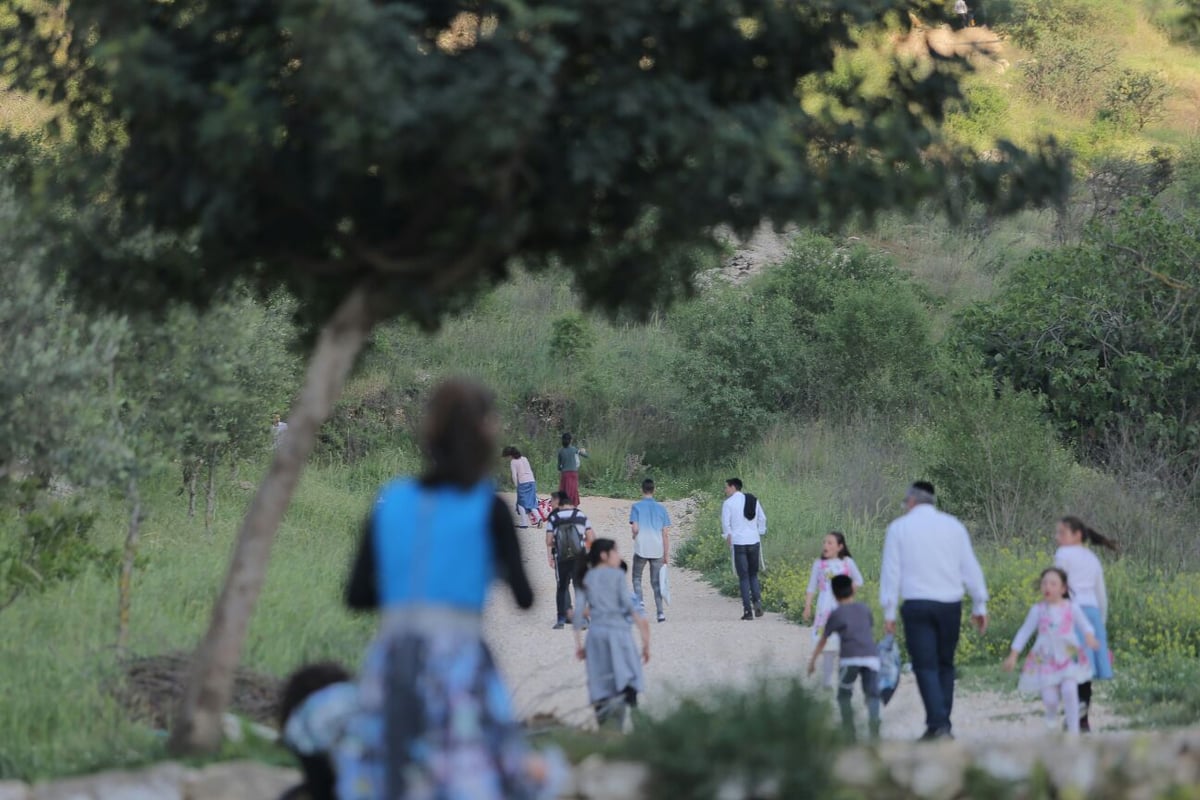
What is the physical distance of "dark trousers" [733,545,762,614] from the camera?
1950cm

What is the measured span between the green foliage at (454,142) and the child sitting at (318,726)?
213 cm

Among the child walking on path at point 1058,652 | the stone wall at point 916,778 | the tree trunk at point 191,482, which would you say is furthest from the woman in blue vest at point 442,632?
the tree trunk at point 191,482

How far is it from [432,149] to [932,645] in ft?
18.5

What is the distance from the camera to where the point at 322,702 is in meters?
5.77

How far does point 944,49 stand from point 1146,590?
1027 cm

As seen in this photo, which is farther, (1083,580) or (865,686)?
(1083,580)

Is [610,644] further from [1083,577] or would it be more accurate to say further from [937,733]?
[1083,577]

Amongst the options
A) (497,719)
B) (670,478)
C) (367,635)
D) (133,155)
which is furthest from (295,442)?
(670,478)

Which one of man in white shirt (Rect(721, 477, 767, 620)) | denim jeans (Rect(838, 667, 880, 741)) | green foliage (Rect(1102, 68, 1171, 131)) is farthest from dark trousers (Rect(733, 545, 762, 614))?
green foliage (Rect(1102, 68, 1171, 131))

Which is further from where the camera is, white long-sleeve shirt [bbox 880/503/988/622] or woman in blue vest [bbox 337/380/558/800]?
white long-sleeve shirt [bbox 880/503/988/622]

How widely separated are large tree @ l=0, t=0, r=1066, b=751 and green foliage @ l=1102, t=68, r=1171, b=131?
62792 mm

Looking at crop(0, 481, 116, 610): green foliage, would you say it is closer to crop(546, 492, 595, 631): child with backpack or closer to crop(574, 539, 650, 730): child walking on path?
crop(574, 539, 650, 730): child walking on path

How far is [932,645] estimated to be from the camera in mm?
10703

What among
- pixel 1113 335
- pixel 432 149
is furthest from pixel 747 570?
pixel 432 149
